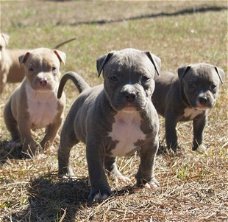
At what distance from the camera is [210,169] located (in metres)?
5.16

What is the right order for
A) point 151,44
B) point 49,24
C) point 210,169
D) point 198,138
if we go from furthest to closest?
1. point 49,24
2. point 151,44
3. point 198,138
4. point 210,169

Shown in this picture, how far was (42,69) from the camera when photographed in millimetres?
6148

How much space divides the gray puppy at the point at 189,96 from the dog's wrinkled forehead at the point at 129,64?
140 cm

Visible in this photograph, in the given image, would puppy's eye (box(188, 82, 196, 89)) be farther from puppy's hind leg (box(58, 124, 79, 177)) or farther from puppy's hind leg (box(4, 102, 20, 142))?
puppy's hind leg (box(4, 102, 20, 142))

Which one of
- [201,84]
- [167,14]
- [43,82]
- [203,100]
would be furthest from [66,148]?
[167,14]

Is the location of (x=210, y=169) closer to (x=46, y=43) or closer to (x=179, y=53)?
(x=179, y=53)

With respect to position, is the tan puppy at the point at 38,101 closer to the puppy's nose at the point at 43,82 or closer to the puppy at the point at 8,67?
the puppy's nose at the point at 43,82

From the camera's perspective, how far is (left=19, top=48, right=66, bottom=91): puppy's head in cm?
601

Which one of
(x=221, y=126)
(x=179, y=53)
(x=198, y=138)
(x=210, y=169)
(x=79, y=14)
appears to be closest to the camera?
(x=210, y=169)

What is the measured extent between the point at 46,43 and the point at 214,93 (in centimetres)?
885

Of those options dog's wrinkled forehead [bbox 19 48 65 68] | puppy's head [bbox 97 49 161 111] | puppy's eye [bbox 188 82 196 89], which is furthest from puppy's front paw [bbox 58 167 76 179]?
puppy's eye [bbox 188 82 196 89]

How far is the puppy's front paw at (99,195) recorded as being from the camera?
4438mm

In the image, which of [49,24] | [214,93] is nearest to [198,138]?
[214,93]

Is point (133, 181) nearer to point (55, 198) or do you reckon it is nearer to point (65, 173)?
point (65, 173)
